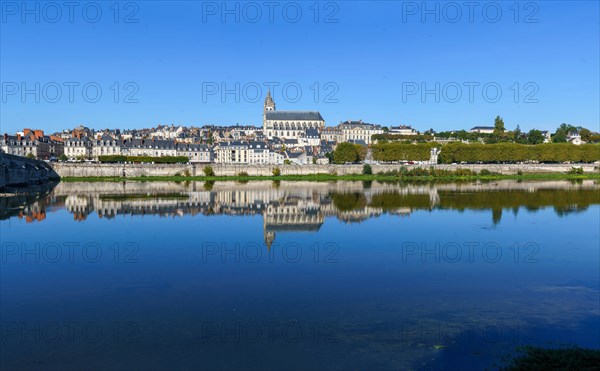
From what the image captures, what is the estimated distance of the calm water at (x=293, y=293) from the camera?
717 centimetres

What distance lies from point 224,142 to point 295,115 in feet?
127

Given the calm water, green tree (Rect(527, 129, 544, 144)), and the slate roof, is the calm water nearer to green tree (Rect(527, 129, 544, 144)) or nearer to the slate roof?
green tree (Rect(527, 129, 544, 144))

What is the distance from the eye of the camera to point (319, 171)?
2692 inches

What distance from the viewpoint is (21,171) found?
156 ft

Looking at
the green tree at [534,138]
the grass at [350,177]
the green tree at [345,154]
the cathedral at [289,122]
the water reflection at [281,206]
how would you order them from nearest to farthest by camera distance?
the water reflection at [281,206] < the grass at [350,177] < the green tree at [345,154] < the green tree at [534,138] < the cathedral at [289,122]

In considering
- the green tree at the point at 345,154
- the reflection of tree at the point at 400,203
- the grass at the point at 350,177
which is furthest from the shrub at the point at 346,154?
the reflection of tree at the point at 400,203

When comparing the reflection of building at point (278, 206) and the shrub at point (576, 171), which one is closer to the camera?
the reflection of building at point (278, 206)

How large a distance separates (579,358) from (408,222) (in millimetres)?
14289

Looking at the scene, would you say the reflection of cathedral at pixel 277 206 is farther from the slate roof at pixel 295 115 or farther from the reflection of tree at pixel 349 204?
the slate roof at pixel 295 115

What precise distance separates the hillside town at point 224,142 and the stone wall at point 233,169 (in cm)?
722

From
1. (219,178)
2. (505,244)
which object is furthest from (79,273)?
(219,178)

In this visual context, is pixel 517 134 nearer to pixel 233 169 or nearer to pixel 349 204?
pixel 233 169

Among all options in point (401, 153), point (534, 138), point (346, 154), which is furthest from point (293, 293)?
point (534, 138)

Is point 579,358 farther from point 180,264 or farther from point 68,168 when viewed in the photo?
point 68,168
